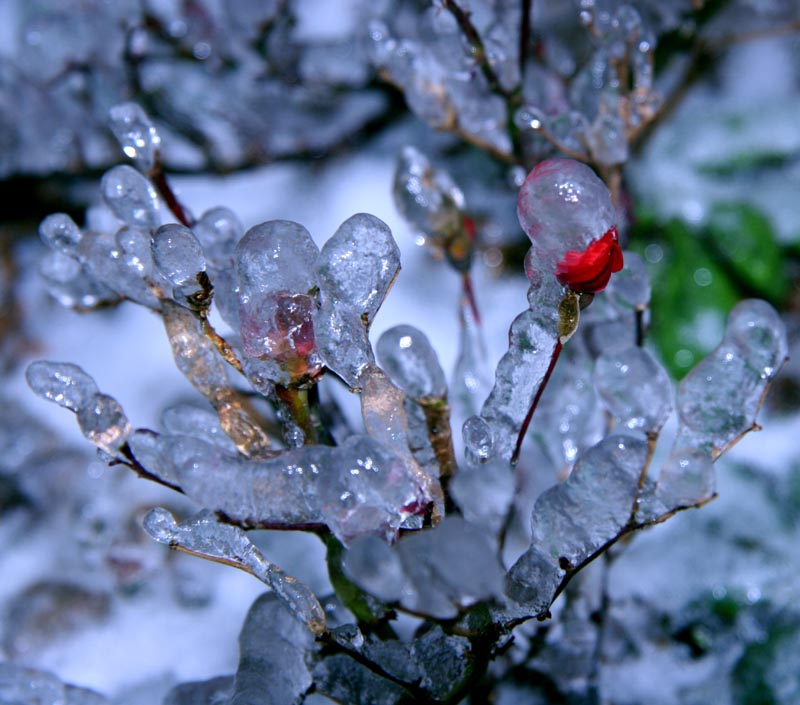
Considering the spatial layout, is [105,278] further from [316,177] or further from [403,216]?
[316,177]

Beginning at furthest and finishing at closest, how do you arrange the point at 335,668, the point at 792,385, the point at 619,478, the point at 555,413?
the point at 792,385 < the point at 555,413 < the point at 335,668 < the point at 619,478

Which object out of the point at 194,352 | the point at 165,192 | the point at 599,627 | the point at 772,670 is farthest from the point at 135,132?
the point at 772,670

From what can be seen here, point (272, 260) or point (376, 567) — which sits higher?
point (272, 260)

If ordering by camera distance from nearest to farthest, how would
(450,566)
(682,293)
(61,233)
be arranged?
(450,566) → (61,233) → (682,293)

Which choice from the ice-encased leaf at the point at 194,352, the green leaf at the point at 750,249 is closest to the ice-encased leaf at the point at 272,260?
the ice-encased leaf at the point at 194,352

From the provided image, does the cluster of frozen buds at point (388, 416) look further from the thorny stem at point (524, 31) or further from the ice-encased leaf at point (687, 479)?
the thorny stem at point (524, 31)

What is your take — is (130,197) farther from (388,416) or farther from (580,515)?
(580,515)

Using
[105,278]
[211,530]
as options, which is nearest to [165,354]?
[105,278]
